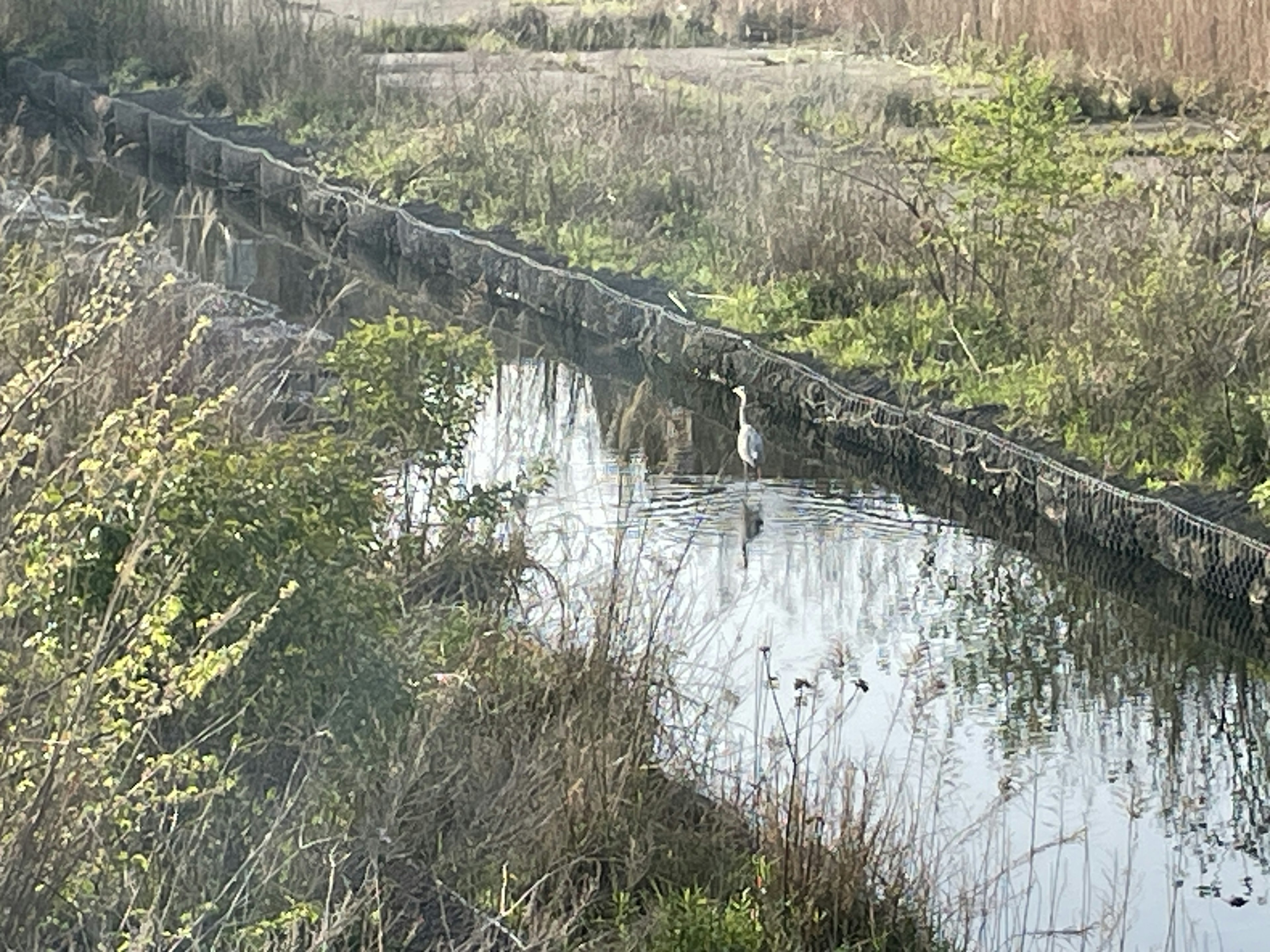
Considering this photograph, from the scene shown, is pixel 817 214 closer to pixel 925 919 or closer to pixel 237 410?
pixel 237 410

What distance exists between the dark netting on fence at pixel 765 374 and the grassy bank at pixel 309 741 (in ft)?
8.90

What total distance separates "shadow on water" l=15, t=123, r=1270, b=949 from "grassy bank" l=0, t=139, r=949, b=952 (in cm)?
35

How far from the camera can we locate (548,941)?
4.44 meters

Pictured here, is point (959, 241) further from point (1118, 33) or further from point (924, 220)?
point (1118, 33)

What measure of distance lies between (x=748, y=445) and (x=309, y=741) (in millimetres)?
5331

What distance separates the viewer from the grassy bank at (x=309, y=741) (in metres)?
4.10

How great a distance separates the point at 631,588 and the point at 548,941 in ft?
8.58

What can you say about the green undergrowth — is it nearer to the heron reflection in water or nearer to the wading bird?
the wading bird

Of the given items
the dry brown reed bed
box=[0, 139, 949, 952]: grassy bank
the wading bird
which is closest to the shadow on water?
the wading bird

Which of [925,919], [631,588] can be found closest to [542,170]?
[631,588]

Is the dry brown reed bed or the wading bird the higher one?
the dry brown reed bed

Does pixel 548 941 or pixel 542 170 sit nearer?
pixel 548 941

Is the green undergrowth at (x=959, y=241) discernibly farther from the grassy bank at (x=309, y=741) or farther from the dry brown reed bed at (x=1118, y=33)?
the grassy bank at (x=309, y=741)

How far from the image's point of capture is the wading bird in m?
9.95
